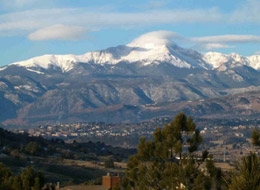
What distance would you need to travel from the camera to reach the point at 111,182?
71.3m

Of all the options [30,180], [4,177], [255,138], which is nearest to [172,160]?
[255,138]

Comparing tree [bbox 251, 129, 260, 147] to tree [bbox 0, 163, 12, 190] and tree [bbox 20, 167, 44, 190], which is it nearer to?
tree [bbox 20, 167, 44, 190]

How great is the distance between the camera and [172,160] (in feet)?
134

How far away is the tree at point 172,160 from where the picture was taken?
1503 inches

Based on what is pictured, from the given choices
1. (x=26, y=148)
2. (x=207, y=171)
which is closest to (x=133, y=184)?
(x=207, y=171)

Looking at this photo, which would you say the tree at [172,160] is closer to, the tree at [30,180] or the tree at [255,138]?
the tree at [255,138]

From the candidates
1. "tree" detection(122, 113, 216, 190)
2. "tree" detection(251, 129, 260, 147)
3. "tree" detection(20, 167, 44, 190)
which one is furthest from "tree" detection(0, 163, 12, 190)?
"tree" detection(251, 129, 260, 147)

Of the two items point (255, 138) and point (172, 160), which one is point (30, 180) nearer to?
point (172, 160)

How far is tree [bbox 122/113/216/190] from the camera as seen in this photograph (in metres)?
38.2

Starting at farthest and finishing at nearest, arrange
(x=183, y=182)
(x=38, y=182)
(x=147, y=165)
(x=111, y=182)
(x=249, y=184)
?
1. (x=111, y=182)
2. (x=38, y=182)
3. (x=147, y=165)
4. (x=183, y=182)
5. (x=249, y=184)

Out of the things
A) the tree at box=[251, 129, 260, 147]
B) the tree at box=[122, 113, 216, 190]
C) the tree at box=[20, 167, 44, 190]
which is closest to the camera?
the tree at box=[251, 129, 260, 147]

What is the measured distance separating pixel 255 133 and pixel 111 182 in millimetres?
34547

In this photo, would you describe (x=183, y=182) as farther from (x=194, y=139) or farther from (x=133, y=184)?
(x=133, y=184)

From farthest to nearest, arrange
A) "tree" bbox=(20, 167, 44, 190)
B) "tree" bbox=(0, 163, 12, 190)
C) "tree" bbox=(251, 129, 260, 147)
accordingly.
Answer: "tree" bbox=(0, 163, 12, 190) < "tree" bbox=(20, 167, 44, 190) < "tree" bbox=(251, 129, 260, 147)
